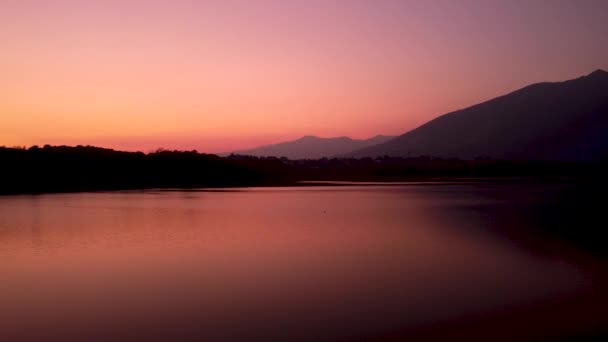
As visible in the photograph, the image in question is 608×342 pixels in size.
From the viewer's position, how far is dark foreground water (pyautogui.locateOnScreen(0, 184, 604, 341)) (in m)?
8.12

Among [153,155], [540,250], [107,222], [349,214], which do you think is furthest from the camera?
[153,155]

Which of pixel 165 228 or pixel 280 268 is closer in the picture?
pixel 280 268

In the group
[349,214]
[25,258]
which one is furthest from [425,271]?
[349,214]

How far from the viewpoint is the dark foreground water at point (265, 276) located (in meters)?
8.12

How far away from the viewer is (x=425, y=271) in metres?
11.8

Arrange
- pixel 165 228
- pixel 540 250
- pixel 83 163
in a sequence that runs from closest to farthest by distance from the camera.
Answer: pixel 540 250, pixel 165 228, pixel 83 163

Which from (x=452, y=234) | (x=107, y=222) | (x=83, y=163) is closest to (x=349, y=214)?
(x=452, y=234)

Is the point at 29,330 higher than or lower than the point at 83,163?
lower

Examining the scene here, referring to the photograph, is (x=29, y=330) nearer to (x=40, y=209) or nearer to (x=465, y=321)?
(x=465, y=321)

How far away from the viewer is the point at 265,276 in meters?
11.4

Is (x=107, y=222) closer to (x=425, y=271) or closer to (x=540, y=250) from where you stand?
(x=425, y=271)

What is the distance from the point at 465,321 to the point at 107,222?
15.6m

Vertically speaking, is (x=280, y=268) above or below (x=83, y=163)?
below

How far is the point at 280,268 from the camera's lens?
1222 centimetres
